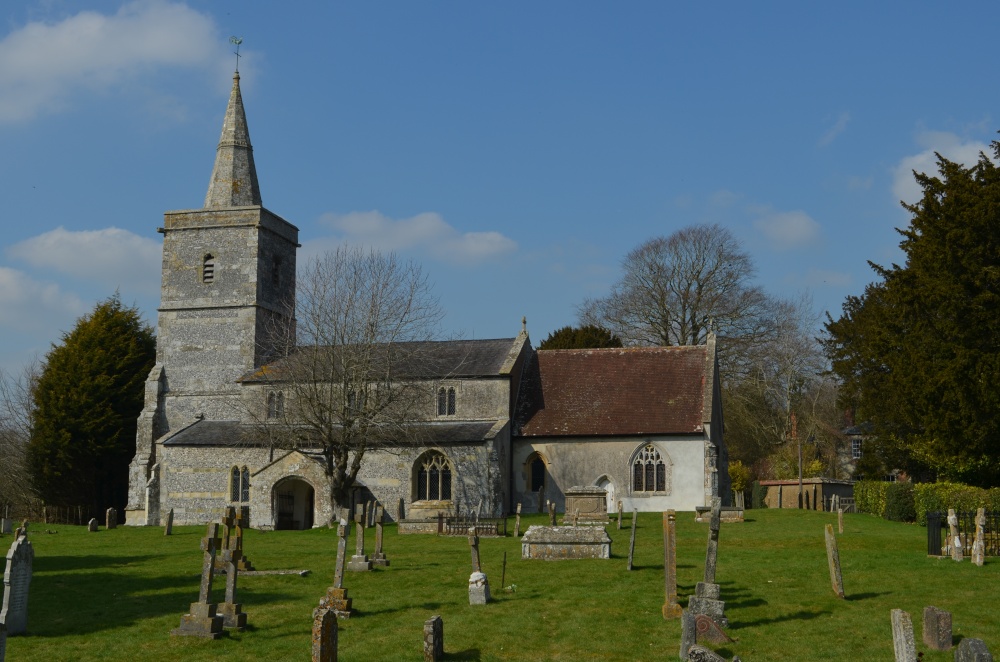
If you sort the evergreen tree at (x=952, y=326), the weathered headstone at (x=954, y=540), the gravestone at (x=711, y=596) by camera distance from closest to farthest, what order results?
the gravestone at (x=711, y=596) < the weathered headstone at (x=954, y=540) < the evergreen tree at (x=952, y=326)

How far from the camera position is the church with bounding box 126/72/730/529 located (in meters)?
41.5

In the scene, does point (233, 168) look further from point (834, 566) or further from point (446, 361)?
point (834, 566)

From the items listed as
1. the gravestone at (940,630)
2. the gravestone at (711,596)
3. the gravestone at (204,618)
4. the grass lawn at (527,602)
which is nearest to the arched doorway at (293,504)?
the grass lawn at (527,602)

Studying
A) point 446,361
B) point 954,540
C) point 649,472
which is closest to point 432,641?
point 954,540

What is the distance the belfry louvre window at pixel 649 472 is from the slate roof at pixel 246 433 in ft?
19.2

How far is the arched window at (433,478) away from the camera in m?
41.6

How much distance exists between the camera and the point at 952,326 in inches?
1185

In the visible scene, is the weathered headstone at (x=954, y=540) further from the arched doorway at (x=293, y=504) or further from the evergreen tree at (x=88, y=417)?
the evergreen tree at (x=88, y=417)

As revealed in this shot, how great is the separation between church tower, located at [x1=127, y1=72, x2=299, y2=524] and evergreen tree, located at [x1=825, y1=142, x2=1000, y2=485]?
25108 millimetres

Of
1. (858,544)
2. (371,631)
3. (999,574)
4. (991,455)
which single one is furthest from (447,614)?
(991,455)

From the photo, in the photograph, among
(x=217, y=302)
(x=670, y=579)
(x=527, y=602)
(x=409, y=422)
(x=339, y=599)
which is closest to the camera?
(x=670, y=579)

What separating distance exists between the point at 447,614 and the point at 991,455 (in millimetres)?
19717

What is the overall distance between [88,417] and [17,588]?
1455 inches

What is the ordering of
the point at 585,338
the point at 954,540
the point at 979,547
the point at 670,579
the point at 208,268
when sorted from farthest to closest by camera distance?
the point at 585,338
the point at 208,268
the point at 954,540
the point at 979,547
the point at 670,579
